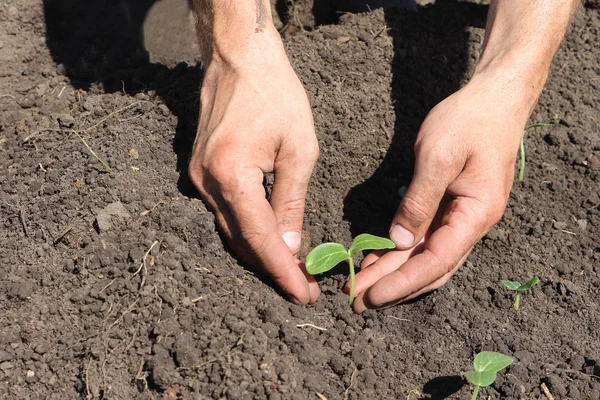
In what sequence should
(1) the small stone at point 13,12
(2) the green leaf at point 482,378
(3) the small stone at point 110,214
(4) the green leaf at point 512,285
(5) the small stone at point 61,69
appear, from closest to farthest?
(2) the green leaf at point 482,378, (3) the small stone at point 110,214, (4) the green leaf at point 512,285, (5) the small stone at point 61,69, (1) the small stone at point 13,12

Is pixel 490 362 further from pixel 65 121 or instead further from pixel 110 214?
pixel 65 121

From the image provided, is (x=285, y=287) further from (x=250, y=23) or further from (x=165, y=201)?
(x=250, y=23)

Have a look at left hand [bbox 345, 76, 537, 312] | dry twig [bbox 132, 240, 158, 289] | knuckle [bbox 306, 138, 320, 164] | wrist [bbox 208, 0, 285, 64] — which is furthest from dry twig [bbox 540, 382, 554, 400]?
wrist [bbox 208, 0, 285, 64]

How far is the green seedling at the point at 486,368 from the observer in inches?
62.2

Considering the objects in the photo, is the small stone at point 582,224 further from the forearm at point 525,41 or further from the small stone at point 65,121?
the small stone at point 65,121

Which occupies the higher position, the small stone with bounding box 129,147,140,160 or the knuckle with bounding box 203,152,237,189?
the knuckle with bounding box 203,152,237,189

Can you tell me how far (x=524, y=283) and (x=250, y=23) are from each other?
4.34ft

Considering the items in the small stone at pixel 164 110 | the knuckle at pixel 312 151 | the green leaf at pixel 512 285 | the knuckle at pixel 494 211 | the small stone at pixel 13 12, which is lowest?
the green leaf at pixel 512 285

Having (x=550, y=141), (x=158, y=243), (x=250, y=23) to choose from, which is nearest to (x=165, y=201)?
(x=158, y=243)

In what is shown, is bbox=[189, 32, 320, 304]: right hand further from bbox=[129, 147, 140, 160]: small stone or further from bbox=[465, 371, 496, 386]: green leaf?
bbox=[465, 371, 496, 386]: green leaf

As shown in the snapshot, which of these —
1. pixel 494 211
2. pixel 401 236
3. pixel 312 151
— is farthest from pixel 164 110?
pixel 494 211

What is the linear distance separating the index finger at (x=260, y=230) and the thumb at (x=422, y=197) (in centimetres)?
40

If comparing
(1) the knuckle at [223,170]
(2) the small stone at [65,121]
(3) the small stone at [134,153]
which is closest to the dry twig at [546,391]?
(1) the knuckle at [223,170]

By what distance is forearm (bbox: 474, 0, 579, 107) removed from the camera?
6.97 feet
